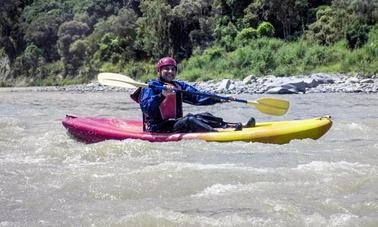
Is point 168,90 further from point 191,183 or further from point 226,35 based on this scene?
point 226,35

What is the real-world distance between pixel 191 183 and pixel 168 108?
2.57 m

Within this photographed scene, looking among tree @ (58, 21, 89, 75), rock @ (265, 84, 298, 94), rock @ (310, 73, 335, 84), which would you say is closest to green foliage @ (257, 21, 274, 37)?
rock @ (310, 73, 335, 84)

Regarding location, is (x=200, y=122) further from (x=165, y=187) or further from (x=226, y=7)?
(x=226, y=7)

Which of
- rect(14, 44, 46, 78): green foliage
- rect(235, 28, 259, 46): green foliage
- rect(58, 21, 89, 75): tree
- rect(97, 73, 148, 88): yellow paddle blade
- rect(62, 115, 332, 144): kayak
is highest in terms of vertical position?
rect(97, 73, 148, 88): yellow paddle blade

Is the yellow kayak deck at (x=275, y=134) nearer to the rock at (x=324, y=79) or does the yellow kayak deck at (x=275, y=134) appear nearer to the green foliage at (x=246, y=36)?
the rock at (x=324, y=79)

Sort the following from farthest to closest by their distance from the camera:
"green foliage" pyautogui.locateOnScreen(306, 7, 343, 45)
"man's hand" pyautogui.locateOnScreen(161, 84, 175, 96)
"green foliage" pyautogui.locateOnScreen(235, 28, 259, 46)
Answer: "green foliage" pyautogui.locateOnScreen(235, 28, 259, 46) < "green foliage" pyautogui.locateOnScreen(306, 7, 343, 45) < "man's hand" pyautogui.locateOnScreen(161, 84, 175, 96)

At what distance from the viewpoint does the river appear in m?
3.03

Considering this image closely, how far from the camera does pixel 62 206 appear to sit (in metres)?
3.33

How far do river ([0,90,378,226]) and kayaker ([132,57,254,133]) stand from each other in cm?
47

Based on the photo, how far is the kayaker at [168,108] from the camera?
618cm

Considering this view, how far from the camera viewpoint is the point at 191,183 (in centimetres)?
384

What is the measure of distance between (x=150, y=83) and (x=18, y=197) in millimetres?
2887

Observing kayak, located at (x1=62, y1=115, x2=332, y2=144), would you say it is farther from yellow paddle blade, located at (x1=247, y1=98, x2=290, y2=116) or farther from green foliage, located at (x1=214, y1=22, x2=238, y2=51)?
green foliage, located at (x1=214, y1=22, x2=238, y2=51)

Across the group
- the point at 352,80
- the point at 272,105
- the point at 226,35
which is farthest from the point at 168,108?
the point at 226,35
